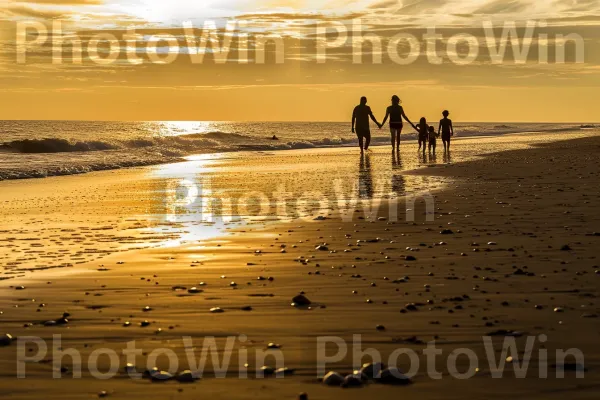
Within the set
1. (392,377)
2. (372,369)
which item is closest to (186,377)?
(372,369)

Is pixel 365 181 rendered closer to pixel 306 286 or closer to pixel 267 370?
pixel 306 286

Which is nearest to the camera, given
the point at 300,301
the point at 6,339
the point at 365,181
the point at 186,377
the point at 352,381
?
the point at 352,381

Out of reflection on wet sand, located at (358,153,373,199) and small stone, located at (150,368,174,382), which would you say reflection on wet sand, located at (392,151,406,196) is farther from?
small stone, located at (150,368,174,382)

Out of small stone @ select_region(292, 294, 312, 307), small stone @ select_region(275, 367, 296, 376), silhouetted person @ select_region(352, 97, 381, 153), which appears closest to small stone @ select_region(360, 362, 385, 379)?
small stone @ select_region(275, 367, 296, 376)

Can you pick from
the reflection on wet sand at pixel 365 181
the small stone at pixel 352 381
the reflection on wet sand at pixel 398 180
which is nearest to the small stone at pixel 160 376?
the small stone at pixel 352 381

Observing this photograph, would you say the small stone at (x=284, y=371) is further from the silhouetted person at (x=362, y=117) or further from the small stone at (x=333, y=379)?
the silhouetted person at (x=362, y=117)

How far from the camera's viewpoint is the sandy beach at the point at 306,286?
215 inches

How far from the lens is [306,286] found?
334 inches

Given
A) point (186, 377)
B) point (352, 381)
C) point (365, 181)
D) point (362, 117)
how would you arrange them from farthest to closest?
point (362, 117) < point (365, 181) < point (186, 377) < point (352, 381)

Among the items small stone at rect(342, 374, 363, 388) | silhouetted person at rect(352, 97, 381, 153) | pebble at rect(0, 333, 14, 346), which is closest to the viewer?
small stone at rect(342, 374, 363, 388)

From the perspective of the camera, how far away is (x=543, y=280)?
8.34 metres

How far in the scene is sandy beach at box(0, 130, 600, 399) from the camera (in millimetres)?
5457

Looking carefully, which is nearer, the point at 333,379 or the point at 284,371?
the point at 333,379

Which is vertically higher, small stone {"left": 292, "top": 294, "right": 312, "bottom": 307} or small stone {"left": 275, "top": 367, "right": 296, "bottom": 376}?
small stone {"left": 292, "top": 294, "right": 312, "bottom": 307}
